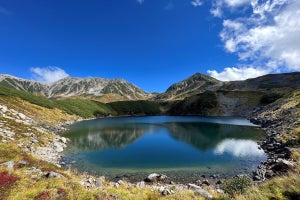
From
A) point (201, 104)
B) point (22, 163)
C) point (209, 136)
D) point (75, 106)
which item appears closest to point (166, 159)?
point (22, 163)

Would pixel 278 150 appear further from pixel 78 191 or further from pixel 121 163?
pixel 78 191

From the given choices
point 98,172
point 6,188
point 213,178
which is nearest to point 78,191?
point 6,188

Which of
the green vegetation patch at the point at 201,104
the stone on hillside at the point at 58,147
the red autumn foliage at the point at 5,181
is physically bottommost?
the stone on hillside at the point at 58,147

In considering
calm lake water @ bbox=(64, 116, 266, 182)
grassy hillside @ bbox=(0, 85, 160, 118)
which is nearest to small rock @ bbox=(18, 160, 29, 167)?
calm lake water @ bbox=(64, 116, 266, 182)

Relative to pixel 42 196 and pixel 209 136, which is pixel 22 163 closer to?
pixel 42 196

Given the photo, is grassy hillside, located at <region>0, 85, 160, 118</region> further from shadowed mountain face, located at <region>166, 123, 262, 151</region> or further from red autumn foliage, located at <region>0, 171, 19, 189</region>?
red autumn foliage, located at <region>0, 171, 19, 189</region>

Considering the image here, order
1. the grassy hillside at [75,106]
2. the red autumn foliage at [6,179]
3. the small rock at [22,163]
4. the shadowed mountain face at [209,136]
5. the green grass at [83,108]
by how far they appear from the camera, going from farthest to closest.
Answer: the green grass at [83,108] → the grassy hillside at [75,106] → the shadowed mountain face at [209,136] → the small rock at [22,163] → the red autumn foliage at [6,179]

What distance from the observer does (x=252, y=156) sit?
124 feet

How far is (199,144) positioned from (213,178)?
2431 cm

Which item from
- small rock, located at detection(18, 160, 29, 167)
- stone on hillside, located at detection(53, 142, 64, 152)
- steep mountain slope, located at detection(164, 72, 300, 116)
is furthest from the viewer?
steep mountain slope, located at detection(164, 72, 300, 116)

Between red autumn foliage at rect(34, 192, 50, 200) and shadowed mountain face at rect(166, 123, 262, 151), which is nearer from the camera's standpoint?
red autumn foliage at rect(34, 192, 50, 200)

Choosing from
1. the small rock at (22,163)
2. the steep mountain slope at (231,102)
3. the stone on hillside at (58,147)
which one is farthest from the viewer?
the steep mountain slope at (231,102)

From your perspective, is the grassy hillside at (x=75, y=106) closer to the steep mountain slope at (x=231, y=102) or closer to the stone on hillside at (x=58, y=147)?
the steep mountain slope at (x=231, y=102)

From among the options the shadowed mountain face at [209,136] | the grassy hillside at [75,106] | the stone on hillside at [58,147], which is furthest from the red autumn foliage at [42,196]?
the grassy hillside at [75,106]
